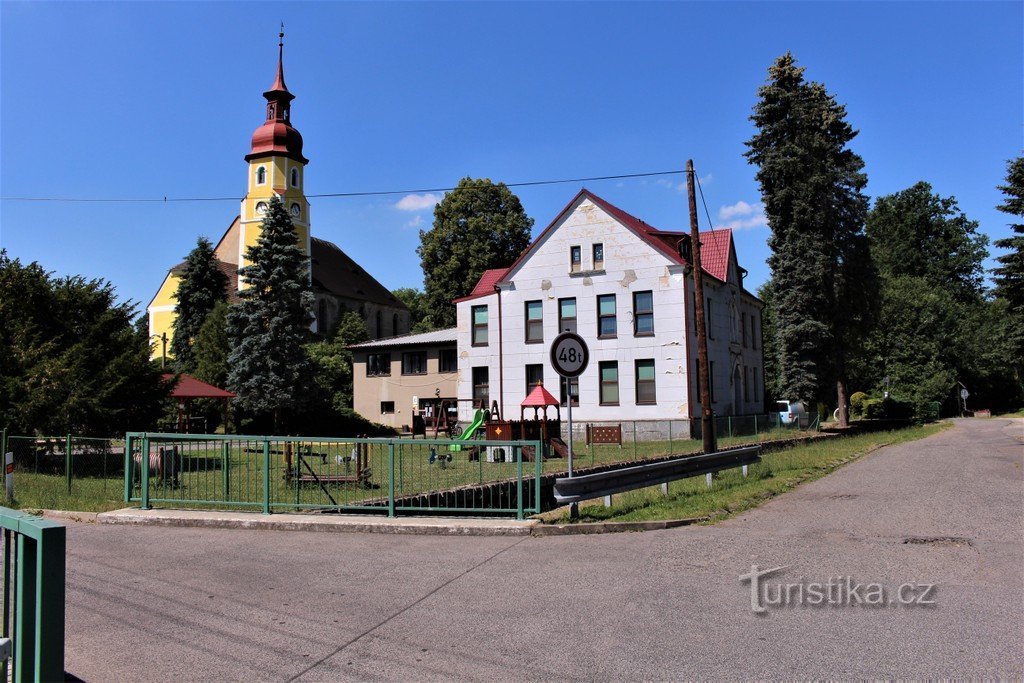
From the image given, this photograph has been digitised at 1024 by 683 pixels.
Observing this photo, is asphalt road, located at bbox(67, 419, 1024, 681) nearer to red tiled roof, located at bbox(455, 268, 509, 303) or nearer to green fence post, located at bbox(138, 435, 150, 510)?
green fence post, located at bbox(138, 435, 150, 510)

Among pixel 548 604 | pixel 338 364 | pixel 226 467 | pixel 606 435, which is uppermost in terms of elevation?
pixel 338 364

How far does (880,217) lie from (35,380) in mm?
82573

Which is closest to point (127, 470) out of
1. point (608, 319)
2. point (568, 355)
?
point (568, 355)

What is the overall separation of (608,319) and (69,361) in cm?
2283

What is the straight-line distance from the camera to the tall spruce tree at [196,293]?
54713mm

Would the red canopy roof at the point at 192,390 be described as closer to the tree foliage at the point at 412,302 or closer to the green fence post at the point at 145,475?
the green fence post at the point at 145,475

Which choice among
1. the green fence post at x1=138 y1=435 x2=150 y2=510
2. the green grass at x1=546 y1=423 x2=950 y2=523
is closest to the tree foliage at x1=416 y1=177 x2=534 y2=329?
the green grass at x1=546 y1=423 x2=950 y2=523

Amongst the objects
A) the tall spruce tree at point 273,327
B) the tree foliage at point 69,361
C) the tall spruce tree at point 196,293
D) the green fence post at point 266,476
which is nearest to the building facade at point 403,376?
the tall spruce tree at point 273,327

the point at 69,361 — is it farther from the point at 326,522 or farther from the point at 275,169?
the point at 275,169

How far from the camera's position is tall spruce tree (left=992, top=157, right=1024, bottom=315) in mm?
28875

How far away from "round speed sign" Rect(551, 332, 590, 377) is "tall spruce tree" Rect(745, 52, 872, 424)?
29.9m

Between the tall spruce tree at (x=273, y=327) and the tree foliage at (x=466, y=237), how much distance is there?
64.7ft

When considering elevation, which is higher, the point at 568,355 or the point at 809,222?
the point at 809,222

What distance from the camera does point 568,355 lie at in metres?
11.6
